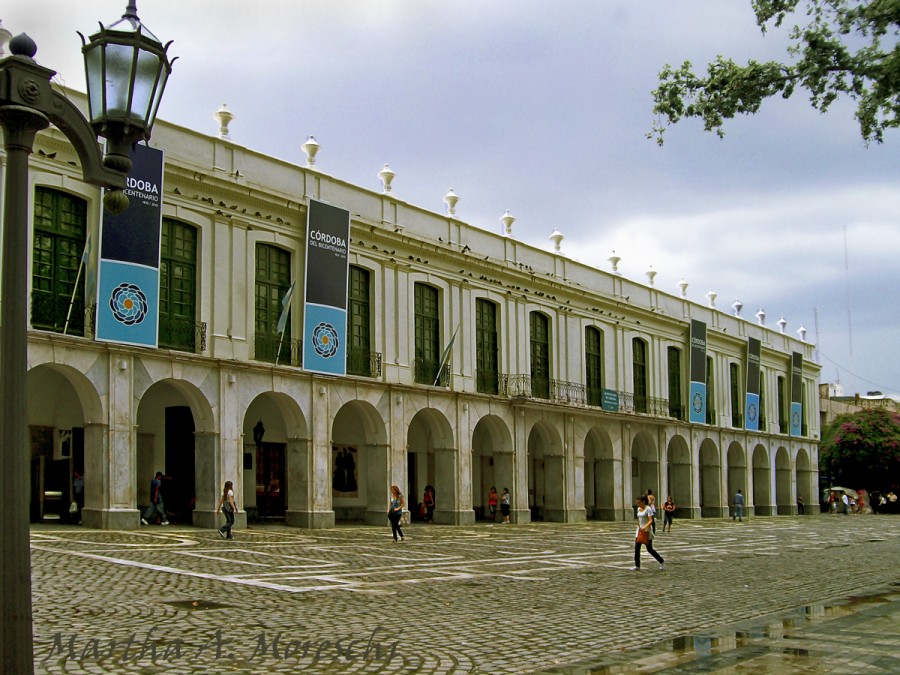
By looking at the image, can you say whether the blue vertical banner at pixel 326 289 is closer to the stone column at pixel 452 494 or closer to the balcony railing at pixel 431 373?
the balcony railing at pixel 431 373

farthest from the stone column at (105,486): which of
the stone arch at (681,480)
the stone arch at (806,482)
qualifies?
the stone arch at (806,482)

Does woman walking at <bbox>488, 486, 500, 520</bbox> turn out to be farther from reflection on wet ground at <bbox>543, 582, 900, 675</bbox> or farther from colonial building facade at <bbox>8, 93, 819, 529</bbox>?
reflection on wet ground at <bbox>543, 582, 900, 675</bbox>

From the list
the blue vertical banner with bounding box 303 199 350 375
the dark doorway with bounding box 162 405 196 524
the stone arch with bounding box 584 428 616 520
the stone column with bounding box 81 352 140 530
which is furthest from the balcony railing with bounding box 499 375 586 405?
the stone column with bounding box 81 352 140 530

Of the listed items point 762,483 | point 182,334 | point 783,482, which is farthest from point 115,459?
point 783,482

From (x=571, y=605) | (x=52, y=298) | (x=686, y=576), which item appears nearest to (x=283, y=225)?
(x=52, y=298)

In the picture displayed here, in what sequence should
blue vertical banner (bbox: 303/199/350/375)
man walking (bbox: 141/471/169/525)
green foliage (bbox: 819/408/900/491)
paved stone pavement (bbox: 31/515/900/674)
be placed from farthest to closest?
1. green foliage (bbox: 819/408/900/491)
2. blue vertical banner (bbox: 303/199/350/375)
3. man walking (bbox: 141/471/169/525)
4. paved stone pavement (bbox: 31/515/900/674)

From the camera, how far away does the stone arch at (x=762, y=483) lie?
173 ft

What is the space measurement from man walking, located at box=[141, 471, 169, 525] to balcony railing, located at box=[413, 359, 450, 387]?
9.50 m

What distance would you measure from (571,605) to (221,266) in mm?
15549

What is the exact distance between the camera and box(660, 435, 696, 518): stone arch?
148ft

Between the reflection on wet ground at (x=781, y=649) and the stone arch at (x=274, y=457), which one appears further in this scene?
the stone arch at (x=274, y=457)

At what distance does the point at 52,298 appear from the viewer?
21.4m

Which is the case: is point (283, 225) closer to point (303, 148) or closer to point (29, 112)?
point (303, 148)

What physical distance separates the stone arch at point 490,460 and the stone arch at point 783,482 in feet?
79.4
